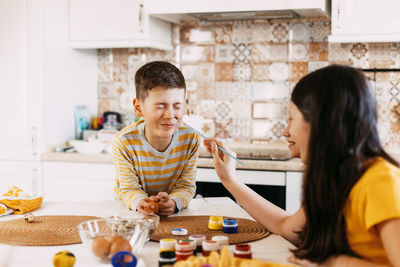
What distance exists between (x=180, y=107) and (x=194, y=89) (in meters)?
1.63

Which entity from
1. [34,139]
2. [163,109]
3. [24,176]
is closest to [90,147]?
[34,139]

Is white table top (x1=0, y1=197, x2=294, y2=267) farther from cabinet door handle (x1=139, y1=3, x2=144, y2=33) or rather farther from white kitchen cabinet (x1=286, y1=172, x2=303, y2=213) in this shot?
cabinet door handle (x1=139, y1=3, x2=144, y2=33)

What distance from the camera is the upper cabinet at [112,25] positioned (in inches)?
126

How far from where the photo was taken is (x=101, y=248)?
1127 mm

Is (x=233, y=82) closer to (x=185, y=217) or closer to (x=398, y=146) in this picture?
(x=398, y=146)

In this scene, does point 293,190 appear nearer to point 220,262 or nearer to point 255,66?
point 255,66

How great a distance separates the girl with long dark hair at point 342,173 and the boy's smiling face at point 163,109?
0.75m

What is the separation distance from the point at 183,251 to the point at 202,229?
33 centimetres

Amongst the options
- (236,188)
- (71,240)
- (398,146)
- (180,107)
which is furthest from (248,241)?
(398,146)

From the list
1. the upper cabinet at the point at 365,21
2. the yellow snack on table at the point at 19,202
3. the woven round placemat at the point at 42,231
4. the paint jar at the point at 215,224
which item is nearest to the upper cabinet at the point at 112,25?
the upper cabinet at the point at 365,21

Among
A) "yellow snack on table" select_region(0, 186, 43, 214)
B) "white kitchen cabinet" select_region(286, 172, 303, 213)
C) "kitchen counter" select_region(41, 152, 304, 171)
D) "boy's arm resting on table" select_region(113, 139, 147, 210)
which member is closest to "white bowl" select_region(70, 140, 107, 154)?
"kitchen counter" select_region(41, 152, 304, 171)

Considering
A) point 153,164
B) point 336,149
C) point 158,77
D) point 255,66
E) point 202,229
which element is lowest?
point 202,229

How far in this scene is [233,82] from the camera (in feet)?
11.2

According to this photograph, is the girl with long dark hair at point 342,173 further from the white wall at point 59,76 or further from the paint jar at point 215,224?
the white wall at point 59,76
